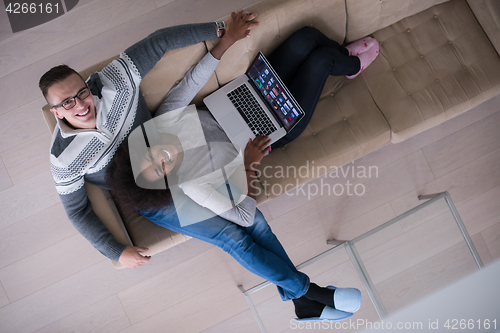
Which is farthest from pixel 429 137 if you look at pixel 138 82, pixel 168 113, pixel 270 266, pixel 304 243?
pixel 138 82

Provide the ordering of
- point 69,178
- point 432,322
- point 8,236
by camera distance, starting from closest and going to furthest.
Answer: point 432,322 → point 69,178 → point 8,236

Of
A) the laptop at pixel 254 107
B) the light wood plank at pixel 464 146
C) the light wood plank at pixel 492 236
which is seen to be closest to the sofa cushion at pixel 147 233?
the laptop at pixel 254 107

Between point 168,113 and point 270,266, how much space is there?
0.81 meters

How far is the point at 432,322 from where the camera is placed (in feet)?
2.89

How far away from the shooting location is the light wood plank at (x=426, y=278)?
1507 mm

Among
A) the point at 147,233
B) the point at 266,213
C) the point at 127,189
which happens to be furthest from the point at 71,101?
the point at 266,213

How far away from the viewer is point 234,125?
1.44 m

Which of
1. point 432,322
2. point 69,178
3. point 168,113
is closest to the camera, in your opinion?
point 432,322

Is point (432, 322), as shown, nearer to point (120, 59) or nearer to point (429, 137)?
point (429, 137)

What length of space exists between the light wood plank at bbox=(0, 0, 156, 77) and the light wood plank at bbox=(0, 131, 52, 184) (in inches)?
18.1

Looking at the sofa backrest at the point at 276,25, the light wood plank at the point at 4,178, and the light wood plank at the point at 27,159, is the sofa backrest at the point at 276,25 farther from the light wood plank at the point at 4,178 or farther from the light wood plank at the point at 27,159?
the light wood plank at the point at 4,178

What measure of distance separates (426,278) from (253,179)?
0.97 metres

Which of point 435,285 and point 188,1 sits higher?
point 188,1

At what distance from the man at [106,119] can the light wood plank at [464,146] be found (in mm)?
1322
